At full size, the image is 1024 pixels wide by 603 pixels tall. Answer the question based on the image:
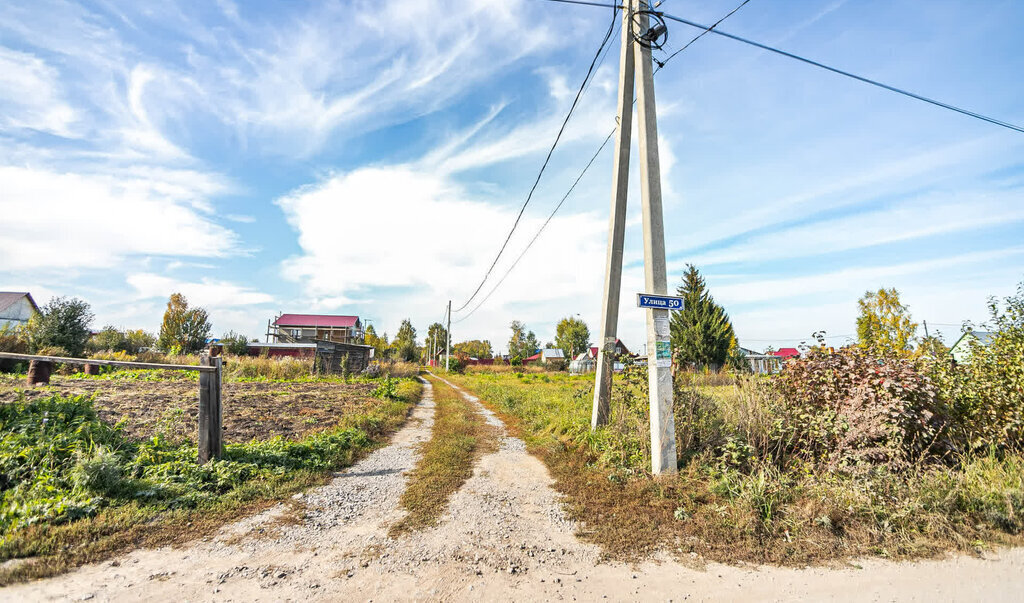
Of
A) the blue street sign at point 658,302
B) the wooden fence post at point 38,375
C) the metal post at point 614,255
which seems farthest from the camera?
the wooden fence post at point 38,375

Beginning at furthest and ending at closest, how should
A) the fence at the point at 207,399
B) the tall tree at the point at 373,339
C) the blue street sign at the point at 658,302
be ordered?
the tall tree at the point at 373,339 → the blue street sign at the point at 658,302 → the fence at the point at 207,399

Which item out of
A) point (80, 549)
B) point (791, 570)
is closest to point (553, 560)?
point (791, 570)

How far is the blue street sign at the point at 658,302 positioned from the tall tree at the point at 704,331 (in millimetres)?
24330

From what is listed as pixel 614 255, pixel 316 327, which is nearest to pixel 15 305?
pixel 316 327

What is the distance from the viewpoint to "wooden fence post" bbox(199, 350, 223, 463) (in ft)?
16.6

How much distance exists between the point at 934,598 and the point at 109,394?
13959mm

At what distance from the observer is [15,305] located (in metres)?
39.8

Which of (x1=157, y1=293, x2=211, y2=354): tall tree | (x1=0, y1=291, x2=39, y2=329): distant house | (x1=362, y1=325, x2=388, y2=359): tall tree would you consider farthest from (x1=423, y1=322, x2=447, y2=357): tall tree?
(x1=0, y1=291, x2=39, y2=329): distant house

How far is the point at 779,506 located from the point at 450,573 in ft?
10.3

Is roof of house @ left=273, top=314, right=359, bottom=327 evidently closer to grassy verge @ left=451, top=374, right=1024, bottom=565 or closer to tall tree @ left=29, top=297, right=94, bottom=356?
tall tree @ left=29, top=297, right=94, bottom=356

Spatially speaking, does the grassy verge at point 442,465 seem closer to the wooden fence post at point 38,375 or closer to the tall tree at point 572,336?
the wooden fence post at point 38,375

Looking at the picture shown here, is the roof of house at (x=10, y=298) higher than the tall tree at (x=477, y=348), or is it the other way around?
the roof of house at (x=10, y=298)

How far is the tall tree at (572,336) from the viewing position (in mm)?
72438

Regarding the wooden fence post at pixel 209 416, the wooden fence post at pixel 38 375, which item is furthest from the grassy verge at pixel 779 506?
the wooden fence post at pixel 38 375
